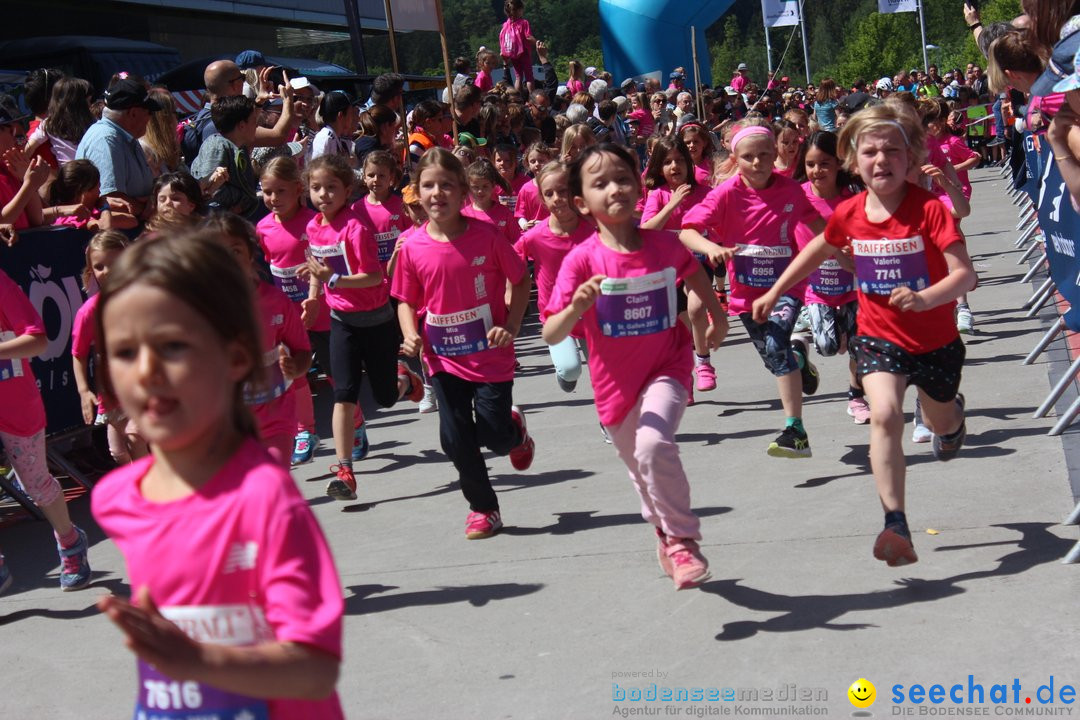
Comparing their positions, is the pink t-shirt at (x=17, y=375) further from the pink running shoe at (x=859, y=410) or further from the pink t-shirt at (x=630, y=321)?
the pink running shoe at (x=859, y=410)

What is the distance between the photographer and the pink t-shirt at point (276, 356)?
5.38 metres

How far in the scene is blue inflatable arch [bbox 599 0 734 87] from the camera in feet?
102

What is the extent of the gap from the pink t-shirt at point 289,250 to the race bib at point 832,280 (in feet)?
9.91

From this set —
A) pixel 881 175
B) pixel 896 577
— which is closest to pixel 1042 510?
pixel 896 577

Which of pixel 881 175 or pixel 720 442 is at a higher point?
pixel 881 175

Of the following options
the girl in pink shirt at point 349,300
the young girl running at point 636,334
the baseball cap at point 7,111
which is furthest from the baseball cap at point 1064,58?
the baseball cap at point 7,111

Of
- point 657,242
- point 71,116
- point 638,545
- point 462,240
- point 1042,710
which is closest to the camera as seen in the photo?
point 1042,710

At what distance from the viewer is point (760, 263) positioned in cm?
755

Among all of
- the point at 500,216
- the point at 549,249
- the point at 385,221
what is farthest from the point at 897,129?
the point at 500,216

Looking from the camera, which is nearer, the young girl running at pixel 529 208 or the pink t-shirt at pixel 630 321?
the pink t-shirt at pixel 630 321

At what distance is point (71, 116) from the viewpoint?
915cm

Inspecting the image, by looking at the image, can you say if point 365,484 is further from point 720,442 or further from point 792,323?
point 792,323

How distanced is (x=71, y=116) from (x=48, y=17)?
26.6 meters

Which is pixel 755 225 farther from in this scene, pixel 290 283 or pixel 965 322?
pixel 965 322
